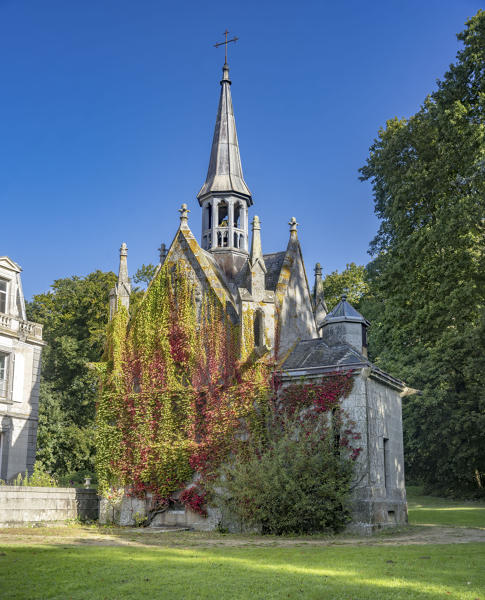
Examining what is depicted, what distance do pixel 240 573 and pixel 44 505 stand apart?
467 inches

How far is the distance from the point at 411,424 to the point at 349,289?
46.5 ft

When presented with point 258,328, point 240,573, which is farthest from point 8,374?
point 240,573

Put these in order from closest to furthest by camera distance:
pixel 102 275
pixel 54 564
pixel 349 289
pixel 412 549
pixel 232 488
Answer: pixel 54 564
pixel 412 549
pixel 232 488
pixel 102 275
pixel 349 289

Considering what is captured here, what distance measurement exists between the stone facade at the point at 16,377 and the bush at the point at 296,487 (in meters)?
10.8

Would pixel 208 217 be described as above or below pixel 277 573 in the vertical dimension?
above

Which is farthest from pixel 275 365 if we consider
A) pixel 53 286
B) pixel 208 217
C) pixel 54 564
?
pixel 53 286

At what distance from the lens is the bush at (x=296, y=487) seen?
17.8 metres

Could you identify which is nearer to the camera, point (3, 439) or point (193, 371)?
point (193, 371)

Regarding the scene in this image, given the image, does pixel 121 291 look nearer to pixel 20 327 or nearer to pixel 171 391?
pixel 171 391

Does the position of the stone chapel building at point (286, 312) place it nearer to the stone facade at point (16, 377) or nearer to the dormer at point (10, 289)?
the stone facade at point (16, 377)

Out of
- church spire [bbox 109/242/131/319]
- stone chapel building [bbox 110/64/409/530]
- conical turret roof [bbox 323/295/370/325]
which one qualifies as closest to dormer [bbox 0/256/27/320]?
church spire [bbox 109/242/131/319]

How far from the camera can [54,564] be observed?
34.9 feet

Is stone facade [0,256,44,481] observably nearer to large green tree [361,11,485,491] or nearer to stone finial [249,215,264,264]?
stone finial [249,215,264,264]

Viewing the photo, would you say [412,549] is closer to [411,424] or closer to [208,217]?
[208,217]
